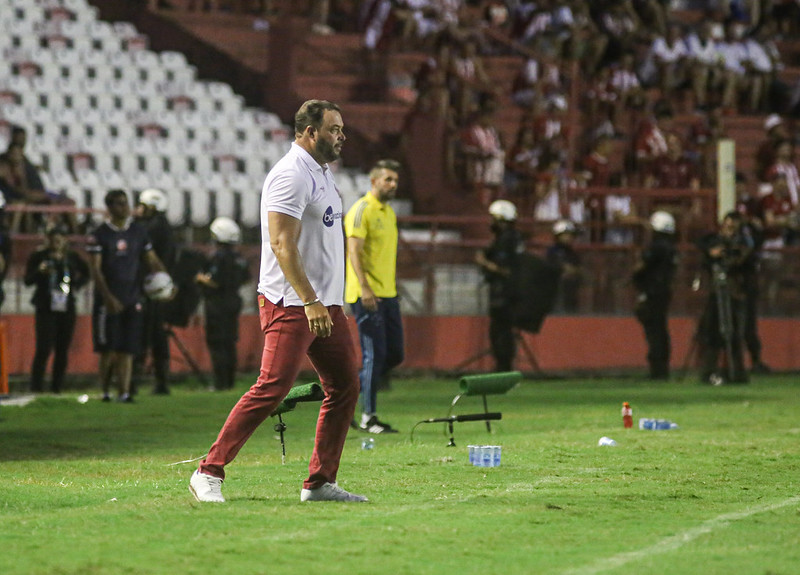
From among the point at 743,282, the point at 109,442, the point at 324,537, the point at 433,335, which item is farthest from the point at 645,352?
the point at 324,537

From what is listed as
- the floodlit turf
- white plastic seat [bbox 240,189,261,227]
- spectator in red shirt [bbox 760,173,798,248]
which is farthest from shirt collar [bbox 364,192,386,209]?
spectator in red shirt [bbox 760,173,798,248]

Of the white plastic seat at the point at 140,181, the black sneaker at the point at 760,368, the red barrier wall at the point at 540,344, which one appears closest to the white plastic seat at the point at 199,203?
the white plastic seat at the point at 140,181

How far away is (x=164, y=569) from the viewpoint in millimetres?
5965

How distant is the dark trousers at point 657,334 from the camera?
2130 cm

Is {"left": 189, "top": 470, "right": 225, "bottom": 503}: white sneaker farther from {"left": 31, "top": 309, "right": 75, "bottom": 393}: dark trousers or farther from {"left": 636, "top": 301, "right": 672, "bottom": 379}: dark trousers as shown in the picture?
{"left": 636, "top": 301, "right": 672, "bottom": 379}: dark trousers

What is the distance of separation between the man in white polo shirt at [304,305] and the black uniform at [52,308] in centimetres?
1053

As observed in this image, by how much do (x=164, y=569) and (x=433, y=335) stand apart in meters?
15.3

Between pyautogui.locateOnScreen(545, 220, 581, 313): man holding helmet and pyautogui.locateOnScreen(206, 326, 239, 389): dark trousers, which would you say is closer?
pyautogui.locateOnScreen(206, 326, 239, 389): dark trousers

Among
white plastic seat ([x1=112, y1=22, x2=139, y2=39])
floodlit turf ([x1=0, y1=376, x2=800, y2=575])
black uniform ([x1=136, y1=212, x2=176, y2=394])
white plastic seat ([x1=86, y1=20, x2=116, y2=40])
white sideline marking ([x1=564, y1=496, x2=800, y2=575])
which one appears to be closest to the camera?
white sideline marking ([x1=564, y1=496, x2=800, y2=575])

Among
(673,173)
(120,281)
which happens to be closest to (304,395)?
(120,281)

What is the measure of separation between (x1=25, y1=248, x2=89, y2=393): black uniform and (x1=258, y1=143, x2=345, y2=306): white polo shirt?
Answer: 10589mm

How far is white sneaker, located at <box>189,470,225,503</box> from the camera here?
7.64m

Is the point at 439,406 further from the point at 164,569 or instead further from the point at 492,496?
the point at 164,569

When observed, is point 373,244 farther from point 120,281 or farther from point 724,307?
point 724,307
